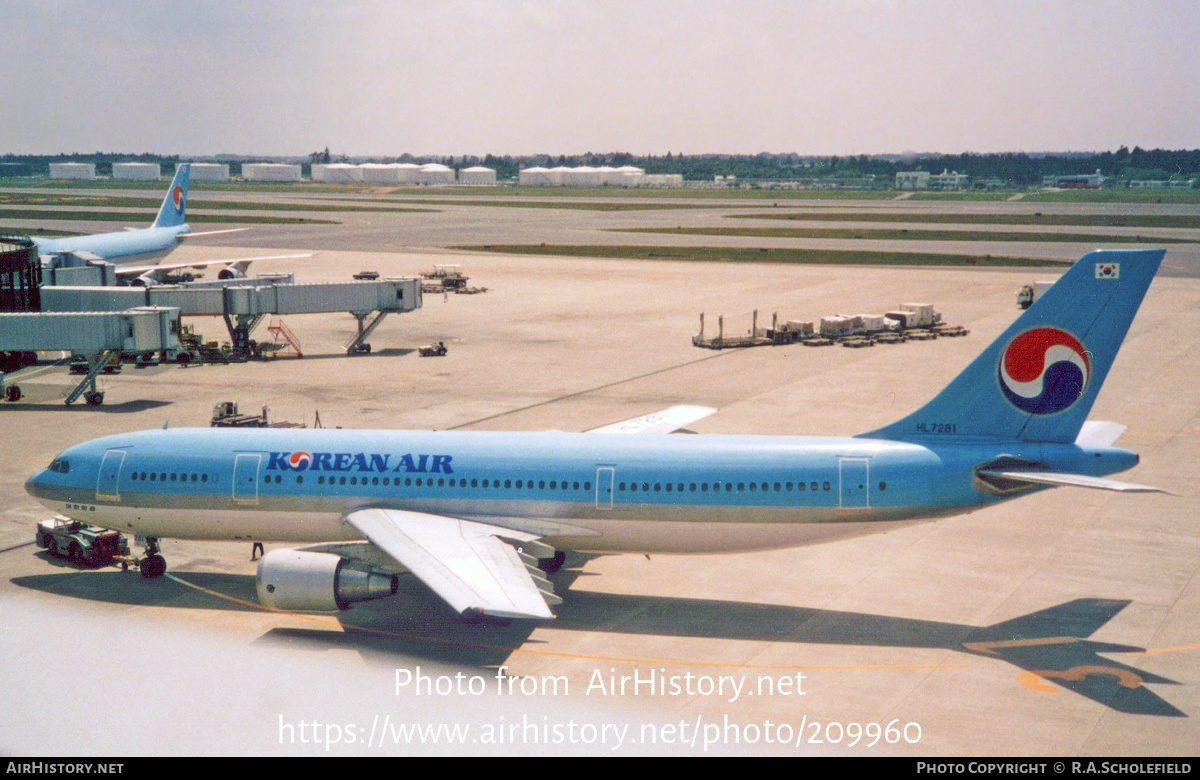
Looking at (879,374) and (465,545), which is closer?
(465,545)

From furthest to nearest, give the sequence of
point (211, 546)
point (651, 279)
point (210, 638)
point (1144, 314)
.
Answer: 1. point (651, 279)
2. point (1144, 314)
3. point (211, 546)
4. point (210, 638)

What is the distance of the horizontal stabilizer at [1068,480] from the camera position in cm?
2630

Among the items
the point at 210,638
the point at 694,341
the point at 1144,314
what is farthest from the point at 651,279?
the point at 210,638

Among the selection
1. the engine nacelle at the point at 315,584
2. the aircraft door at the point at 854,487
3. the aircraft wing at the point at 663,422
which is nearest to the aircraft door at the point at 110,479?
the engine nacelle at the point at 315,584

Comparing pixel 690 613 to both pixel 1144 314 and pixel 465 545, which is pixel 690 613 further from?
pixel 1144 314

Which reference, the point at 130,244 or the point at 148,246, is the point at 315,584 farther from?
the point at 148,246

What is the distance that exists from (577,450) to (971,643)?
1141 centimetres

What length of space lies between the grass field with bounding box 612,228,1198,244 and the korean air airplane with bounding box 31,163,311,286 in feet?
247

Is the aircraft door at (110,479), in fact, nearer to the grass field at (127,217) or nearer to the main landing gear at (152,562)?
the main landing gear at (152,562)

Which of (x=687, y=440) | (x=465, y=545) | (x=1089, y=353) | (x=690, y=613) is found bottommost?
(x=690, y=613)

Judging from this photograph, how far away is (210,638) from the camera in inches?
1106

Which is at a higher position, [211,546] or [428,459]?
[428,459]

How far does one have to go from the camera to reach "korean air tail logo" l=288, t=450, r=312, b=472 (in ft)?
104

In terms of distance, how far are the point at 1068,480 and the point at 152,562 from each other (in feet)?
83.8
